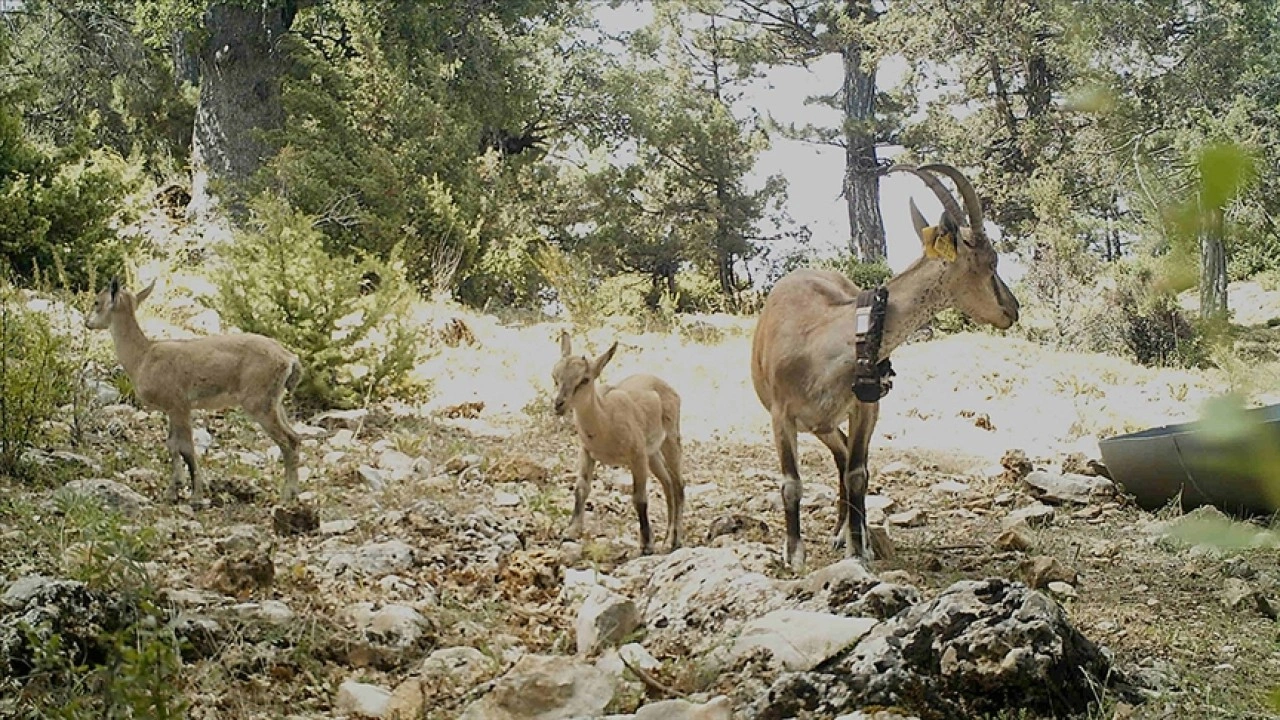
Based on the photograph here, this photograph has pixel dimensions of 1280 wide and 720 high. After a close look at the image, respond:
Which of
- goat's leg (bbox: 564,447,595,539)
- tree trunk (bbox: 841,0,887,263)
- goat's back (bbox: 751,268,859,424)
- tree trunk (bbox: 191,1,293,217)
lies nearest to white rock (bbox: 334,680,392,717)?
goat's leg (bbox: 564,447,595,539)

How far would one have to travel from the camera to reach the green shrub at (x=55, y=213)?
28.5 ft

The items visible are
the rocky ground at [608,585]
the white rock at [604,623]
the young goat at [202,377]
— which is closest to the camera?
the rocky ground at [608,585]

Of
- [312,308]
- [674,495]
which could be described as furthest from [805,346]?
[312,308]

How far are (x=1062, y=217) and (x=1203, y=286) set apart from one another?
49.5 feet

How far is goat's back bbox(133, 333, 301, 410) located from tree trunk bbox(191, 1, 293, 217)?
377 inches

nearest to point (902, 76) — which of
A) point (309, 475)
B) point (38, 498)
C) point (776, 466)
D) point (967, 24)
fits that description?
point (967, 24)

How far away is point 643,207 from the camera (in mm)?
19844

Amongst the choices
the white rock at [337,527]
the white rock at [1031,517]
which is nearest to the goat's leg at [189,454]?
the white rock at [337,527]

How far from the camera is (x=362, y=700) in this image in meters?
2.83

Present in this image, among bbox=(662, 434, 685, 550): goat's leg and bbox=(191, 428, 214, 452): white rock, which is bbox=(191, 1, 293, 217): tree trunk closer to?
bbox=(191, 428, 214, 452): white rock

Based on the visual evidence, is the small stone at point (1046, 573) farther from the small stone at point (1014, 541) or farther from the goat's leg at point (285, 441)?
the goat's leg at point (285, 441)

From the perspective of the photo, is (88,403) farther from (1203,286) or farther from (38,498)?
(1203,286)

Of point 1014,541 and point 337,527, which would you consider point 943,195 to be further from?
point 337,527

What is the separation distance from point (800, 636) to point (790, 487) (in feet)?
5.74
